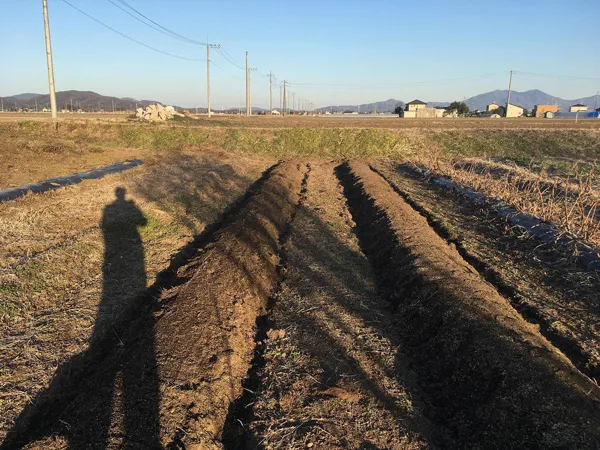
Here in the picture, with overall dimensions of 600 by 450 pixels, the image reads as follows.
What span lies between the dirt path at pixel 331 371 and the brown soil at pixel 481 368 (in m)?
0.32

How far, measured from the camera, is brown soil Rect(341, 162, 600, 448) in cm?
349

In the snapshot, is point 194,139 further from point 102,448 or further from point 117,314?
point 102,448

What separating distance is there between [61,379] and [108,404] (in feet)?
3.81

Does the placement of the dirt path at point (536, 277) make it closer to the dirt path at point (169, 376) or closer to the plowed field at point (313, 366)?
the plowed field at point (313, 366)

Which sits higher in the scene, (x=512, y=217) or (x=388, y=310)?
(x=512, y=217)

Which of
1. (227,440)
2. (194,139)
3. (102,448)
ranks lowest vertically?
(227,440)

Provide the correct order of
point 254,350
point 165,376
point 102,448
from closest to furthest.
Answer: point 102,448 → point 165,376 → point 254,350

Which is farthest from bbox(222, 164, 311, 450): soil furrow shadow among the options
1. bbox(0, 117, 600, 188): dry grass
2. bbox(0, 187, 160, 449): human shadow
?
bbox(0, 117, 600, 188): dry grass

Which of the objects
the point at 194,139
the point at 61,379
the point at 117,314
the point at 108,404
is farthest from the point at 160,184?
the point at 194,139

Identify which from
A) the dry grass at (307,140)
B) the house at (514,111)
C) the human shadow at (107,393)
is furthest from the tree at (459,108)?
the human shadow at (107,393)

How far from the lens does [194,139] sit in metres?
28.3

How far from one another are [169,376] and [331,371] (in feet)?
5.86

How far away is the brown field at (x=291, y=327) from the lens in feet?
12.0

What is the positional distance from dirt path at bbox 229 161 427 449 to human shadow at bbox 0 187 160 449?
0.93 metres
